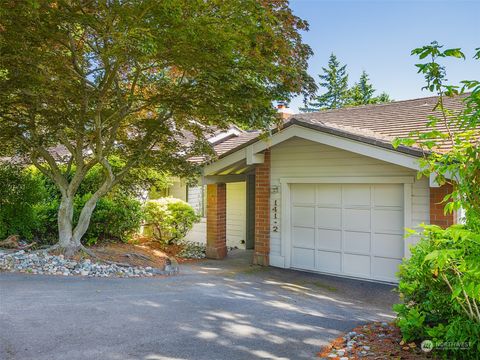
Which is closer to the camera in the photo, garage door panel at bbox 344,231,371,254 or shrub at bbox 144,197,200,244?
garage door panel at bbox 344,231,371,254

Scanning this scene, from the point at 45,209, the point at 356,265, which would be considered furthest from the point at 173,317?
the point at 45,209

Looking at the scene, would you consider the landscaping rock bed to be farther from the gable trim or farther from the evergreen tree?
the evergreen tree

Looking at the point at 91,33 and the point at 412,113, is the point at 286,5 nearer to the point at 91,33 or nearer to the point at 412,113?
the point at 91,33

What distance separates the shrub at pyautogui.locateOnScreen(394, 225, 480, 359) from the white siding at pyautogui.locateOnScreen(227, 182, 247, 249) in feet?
30.8

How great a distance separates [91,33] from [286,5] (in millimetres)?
3702

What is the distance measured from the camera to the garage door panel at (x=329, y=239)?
29.8 feet

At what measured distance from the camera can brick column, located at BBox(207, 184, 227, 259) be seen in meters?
11.2

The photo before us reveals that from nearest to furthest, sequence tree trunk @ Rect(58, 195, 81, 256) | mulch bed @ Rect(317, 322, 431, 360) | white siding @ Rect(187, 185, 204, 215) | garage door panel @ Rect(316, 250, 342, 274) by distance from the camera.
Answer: mulch bed @ Rect(317, 322, 431, 360), tree trunk @ Rect(58, 195, 81, 256), garage door panel @ Rect(316, 250, 342, 274), white siding @ Rect(187, 185, 204, 215)

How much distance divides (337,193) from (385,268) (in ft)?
6.46

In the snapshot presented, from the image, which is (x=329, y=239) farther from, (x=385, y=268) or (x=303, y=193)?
(x=385, y=268)

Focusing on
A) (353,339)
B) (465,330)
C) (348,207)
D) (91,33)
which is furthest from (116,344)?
(348,207)

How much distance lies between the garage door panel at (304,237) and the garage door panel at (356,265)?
0.92 m

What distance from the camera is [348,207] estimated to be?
8.93 metres

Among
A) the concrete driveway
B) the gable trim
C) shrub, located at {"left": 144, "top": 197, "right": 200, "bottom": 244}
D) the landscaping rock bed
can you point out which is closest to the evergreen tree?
shrub, located at {"left": 144, "top": 197, "right": 200, "bottom": 244}
